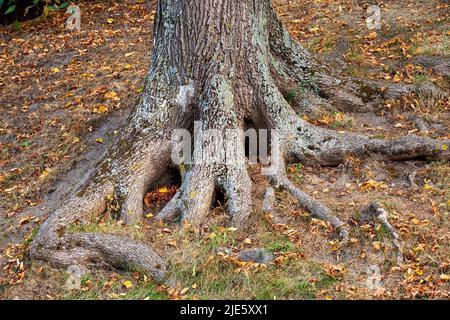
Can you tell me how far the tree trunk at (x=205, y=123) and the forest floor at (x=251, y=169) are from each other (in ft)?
0.60

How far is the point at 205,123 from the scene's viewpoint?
22.8 ft

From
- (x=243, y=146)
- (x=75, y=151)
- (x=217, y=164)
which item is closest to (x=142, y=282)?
(x=217, y=164)

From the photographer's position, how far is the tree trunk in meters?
6.57

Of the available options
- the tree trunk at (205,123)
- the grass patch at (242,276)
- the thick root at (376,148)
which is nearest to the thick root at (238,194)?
the tree trunk at (205,123)

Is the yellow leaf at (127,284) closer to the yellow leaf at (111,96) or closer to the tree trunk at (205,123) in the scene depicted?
the tree trunk at (205,123)

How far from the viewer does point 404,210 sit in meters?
6.29

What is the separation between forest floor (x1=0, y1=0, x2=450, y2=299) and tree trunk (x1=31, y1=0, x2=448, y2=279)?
0.18 meters

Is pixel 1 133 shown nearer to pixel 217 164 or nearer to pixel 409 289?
pixel 217 164

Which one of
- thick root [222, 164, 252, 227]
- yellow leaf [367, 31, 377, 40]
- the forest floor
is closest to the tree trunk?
thick root [222, 164, 252, 227]

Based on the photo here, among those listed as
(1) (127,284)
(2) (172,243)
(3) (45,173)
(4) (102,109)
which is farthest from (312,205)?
(4) (102,109)

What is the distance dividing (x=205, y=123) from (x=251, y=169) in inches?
28.3

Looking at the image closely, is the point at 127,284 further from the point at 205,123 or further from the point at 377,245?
the point at 377,245

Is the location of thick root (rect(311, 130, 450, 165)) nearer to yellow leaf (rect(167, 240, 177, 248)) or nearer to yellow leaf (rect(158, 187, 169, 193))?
yellow leaf (rect(158, 187, 169, 193))

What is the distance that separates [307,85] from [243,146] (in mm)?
1767
